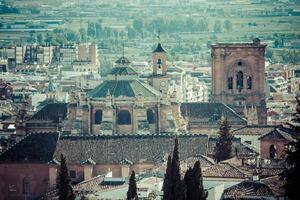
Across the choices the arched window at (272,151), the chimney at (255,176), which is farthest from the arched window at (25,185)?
the chimney at (255,176)

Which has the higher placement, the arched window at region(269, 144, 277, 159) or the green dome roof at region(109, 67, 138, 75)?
the green dome roof at region(109, 67, 138, 75)

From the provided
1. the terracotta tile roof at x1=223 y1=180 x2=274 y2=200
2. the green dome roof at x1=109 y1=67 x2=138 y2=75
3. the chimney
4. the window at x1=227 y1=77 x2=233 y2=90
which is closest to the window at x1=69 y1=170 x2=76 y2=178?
the chimney

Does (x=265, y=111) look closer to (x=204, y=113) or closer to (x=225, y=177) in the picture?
(x=204, y=113)

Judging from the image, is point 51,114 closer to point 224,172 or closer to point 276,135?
point 276,135

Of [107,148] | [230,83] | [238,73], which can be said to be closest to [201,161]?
[107,148]

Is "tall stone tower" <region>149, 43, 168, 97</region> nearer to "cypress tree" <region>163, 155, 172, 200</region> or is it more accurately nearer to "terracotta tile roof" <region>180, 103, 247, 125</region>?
"terracotta tile roof" <region>180, 103, 247, 125</region>

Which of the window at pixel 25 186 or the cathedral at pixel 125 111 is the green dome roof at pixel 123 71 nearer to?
the cathedral at pixel 125 111
